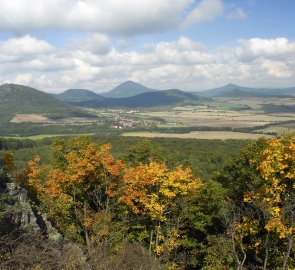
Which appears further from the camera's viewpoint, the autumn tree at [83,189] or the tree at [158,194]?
the tree at [158,194]

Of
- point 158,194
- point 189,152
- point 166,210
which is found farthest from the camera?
point 189,152

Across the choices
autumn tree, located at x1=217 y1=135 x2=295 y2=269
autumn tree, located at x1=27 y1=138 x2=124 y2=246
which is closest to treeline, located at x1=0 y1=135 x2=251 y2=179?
autumn tree, located at x1=27 y1=138 x2=124 y2=246

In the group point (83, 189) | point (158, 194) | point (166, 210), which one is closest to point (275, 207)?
point (158, 194)

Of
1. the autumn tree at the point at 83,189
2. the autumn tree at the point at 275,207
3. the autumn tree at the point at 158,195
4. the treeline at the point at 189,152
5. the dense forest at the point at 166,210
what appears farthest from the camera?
the treeline at the point at 189,152

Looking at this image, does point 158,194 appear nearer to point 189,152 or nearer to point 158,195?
point 158,195

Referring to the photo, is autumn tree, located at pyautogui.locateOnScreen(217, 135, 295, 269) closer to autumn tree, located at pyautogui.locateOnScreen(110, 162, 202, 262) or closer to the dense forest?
the dense forest

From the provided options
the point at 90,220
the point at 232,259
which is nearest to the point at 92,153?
the point at 90,220

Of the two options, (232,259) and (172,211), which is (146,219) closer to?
(172,211)

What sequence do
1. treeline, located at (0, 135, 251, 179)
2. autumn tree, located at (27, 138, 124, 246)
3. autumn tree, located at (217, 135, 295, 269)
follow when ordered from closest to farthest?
autumn tree, located at (217, 135, 295, 269) → autumn tree, located at (27, 138, 124, 246) → treeline, located at (0, 135, 251, 179)

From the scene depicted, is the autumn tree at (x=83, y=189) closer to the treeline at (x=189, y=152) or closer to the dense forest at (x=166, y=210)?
the dense forest at (x=166, y=210)

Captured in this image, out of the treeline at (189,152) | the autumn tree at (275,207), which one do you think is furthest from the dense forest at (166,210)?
the treeline at (189,152)

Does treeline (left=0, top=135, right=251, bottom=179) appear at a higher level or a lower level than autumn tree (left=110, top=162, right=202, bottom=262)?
lower

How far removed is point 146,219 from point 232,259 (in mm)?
9082

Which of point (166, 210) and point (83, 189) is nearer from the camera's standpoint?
point (166, 210)
